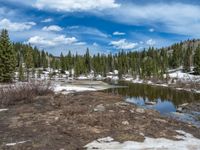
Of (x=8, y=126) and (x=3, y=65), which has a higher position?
(x=3, y=65)

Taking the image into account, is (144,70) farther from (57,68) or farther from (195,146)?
(195,146)

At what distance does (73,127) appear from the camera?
13.4m

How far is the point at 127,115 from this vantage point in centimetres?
1620

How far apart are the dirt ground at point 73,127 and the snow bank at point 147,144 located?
397 millimetres

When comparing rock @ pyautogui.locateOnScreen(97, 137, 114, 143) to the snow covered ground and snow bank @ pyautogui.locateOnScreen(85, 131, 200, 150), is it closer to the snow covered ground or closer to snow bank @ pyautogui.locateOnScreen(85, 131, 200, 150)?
snow bank @ pyautogui.locateOnScreen(85, 131, 200, 150)

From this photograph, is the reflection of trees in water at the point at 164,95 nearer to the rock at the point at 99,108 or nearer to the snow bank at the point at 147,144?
the rock at the point at 99,108

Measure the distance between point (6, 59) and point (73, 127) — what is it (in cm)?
4539

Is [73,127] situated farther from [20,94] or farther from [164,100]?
[164,100]

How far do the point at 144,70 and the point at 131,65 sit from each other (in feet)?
102

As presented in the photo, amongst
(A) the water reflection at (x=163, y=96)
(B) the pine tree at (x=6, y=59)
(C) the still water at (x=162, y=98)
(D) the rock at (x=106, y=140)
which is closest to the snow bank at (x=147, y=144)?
(D) the rock at (x=106, y=140)

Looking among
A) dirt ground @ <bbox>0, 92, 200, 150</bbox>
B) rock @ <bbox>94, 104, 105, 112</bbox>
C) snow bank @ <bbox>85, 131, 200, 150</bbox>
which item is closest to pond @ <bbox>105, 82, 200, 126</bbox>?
dirt ground @ <bbox>0, 92, 200, 150</bbox>

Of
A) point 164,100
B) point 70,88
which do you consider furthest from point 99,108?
point 70,88

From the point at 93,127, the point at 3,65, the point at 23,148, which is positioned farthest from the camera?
the point at 3,65

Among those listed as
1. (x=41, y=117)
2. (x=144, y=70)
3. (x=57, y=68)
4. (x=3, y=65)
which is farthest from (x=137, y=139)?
(x=57, y=68)
